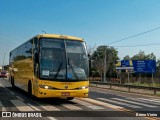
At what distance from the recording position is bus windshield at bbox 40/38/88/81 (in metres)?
15.1

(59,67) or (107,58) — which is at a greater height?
(107,58)

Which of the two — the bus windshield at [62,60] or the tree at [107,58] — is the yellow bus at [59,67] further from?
the tree at [107,58]

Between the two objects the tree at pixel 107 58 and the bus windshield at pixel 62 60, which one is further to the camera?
the tree at pixel 107 58

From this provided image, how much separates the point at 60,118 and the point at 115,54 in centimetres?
9240

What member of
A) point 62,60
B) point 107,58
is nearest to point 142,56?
point 107,58

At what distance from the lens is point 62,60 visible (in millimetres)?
15297

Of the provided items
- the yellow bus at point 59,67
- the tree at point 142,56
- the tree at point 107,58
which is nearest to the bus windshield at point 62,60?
the yellow bus at point 59,67

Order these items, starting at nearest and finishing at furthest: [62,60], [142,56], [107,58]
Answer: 1. [62,60]
2. [107,58]
3. [142,56]

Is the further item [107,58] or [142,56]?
[142,56]

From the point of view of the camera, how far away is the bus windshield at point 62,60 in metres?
15.1

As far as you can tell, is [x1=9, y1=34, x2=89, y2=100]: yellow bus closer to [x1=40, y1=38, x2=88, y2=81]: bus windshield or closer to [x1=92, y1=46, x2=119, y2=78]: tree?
[x1=40, y1=38, x2=88, y2=81]: bus windshield

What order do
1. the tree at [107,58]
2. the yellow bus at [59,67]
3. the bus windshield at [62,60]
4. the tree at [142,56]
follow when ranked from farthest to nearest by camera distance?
the tree at [142,56] → the tree at [107,58] → the bus windshield at [62,60] → the yellow bus at [59,67]

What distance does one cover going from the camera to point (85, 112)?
41.5 ft

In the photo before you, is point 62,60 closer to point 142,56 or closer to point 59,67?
point 59,67
